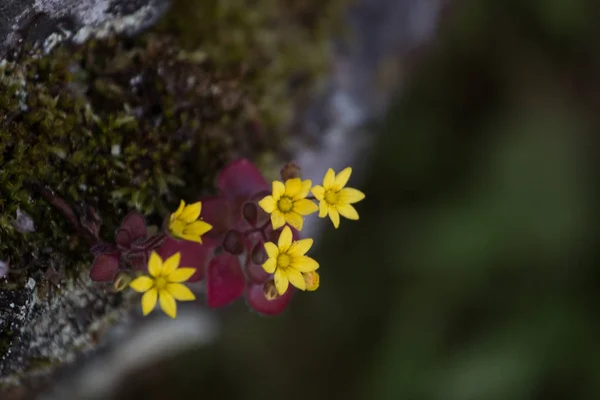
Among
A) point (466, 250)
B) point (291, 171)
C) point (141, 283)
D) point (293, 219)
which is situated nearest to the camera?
point (141, 283)

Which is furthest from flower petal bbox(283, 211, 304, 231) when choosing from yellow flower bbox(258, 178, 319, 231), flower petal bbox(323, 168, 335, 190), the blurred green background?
the blurred green background

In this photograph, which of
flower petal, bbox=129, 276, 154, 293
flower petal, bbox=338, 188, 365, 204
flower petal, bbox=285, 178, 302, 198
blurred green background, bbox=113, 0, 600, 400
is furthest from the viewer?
blurred green background, bbox=113, 0, 600, 400

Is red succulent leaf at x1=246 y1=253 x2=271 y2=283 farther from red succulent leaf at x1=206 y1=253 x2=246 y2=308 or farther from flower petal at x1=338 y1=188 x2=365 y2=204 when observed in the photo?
flower petal at x1=338 y1=188 x2=365 y2=204

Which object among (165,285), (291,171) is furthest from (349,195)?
(165,285)

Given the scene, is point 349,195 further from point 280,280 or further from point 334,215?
point 280,280

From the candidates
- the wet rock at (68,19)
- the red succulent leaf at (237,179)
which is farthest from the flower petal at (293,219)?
the wet rock at (68,19)

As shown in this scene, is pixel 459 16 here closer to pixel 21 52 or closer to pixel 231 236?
pixel 231 236
